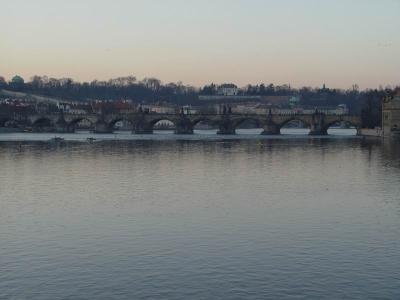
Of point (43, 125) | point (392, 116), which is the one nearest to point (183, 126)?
point (43, 125)

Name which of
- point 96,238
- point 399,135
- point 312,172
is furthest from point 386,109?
point 96,238

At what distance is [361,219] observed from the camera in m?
29.1

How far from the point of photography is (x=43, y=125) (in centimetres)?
15800

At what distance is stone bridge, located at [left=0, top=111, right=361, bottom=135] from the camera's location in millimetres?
133500

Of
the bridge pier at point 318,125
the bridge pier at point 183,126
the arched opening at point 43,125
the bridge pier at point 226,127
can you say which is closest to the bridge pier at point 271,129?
the bridge pier at point 318,125

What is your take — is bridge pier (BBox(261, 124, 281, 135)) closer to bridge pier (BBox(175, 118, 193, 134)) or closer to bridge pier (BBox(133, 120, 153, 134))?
bridge pier (BBox(175, 118, 193, 134))

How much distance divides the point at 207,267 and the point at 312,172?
30.5 metres

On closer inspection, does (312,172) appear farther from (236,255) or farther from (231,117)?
(231,117)

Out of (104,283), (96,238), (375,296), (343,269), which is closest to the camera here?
(375,296)

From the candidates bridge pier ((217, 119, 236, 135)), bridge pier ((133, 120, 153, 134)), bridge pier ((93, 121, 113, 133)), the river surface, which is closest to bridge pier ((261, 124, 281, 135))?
bridge pier ((217, 119, 236, 135))

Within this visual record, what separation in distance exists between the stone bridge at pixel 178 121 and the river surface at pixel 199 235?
85.6 m

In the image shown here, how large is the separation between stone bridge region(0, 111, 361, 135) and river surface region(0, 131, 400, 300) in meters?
85.6

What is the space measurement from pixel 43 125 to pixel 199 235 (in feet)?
452

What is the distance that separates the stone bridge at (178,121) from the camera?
438ft
